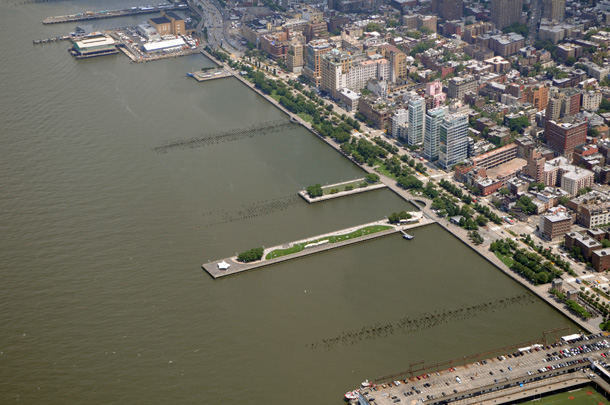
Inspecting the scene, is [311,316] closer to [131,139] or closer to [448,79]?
[131,139]

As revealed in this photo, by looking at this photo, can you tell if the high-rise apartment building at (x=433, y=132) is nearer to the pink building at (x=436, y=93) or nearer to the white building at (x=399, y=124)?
the white building at (x=399, y=124)

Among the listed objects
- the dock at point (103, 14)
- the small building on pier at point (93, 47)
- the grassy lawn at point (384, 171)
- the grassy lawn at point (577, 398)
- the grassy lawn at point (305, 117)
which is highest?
the dock at point (103, 14)

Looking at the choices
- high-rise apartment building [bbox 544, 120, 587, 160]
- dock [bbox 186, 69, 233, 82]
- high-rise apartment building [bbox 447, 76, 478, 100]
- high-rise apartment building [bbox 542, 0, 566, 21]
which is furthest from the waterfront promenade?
high-rise apartment building [bbox 542, 0, 566, 21]

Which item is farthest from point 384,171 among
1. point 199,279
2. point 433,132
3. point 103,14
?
point 103,14

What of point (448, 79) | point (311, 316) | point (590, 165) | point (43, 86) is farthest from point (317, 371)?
point (43, 86)

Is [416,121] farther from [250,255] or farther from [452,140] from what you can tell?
[250,255]

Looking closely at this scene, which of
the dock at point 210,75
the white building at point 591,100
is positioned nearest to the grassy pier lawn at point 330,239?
the white building at point 591,100

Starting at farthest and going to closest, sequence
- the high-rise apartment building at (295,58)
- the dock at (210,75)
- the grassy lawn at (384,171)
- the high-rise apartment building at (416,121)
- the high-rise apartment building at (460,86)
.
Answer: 1. the high-rise apartment building at (295,58)
2. the dock at (210,75)
3. the high-rise apartment building at (460,86)
4. the high-rise apartment building at (416,121)
5. the grassy lawn at (384,171)
